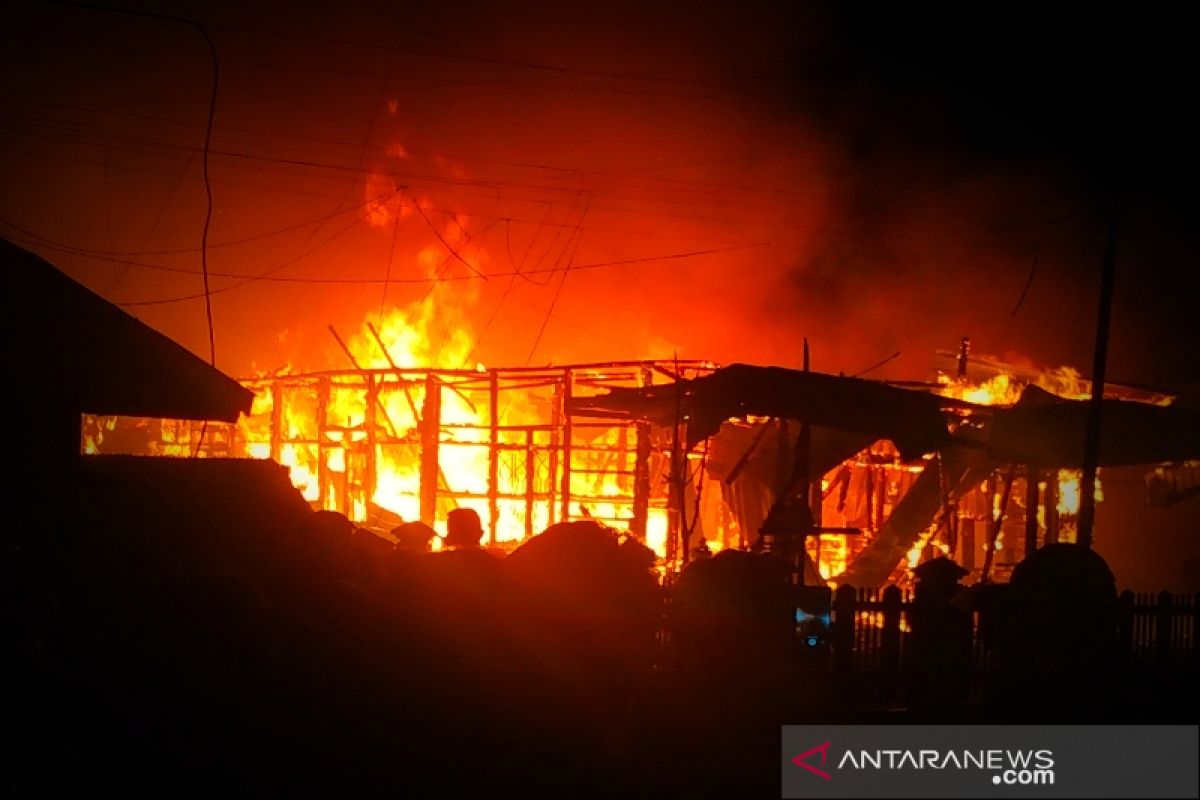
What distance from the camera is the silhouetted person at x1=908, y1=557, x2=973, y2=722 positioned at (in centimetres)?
1038

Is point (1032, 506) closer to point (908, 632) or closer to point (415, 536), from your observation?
point (908, 632)

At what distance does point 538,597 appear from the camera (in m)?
9.05

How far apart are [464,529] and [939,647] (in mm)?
4743

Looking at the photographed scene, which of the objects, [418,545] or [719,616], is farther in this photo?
[418,545]

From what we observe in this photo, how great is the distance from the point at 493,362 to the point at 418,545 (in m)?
27.2

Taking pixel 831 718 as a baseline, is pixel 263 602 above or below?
above

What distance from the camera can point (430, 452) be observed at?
71.8ft

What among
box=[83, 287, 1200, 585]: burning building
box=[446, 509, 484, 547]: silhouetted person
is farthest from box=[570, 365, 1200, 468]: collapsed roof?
box=[446, 509, 484, 547]: silhouetted person

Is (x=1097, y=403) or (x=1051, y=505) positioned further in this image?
(x=1051, y=505)

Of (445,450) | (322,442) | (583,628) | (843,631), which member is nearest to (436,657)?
(583,628)

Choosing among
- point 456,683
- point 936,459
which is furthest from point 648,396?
point 936,459

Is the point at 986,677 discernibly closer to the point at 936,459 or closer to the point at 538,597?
the point at 538,597

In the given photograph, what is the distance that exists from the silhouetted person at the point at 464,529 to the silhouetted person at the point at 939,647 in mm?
4374

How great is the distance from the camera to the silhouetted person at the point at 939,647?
10375 millimetres
